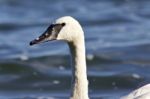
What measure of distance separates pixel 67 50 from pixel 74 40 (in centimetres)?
652

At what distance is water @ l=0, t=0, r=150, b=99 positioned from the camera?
12.6m

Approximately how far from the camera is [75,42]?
8.14m

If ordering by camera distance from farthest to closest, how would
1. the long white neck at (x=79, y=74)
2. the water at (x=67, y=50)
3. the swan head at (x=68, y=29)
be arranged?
the water at (x=67, y=50) → the long white neck at (x=79, y=74) → the swan head at (x=68, y=29)

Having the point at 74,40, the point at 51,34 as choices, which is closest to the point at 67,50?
the point at 51,34

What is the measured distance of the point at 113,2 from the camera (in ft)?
63.4

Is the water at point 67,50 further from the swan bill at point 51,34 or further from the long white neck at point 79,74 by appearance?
the swan bill at point 51,34

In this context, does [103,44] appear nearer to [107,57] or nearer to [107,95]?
[107,57]

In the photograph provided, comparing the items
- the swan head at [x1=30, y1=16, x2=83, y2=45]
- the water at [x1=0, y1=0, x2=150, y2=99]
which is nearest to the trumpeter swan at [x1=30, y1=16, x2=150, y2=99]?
the swan head at [x1=30, y1=16, x2=83, y2=45]

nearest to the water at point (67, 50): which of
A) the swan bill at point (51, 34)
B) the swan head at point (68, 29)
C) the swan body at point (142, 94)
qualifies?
the swan body at point (142, 94)

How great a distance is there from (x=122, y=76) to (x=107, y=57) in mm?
1369

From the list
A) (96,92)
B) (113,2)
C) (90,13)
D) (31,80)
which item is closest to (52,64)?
(31,80)

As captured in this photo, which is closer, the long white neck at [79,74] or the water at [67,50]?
the long white neck at [79,74]

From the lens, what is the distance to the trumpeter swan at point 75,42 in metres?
8.08

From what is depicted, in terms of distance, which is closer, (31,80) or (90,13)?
(31,80)
